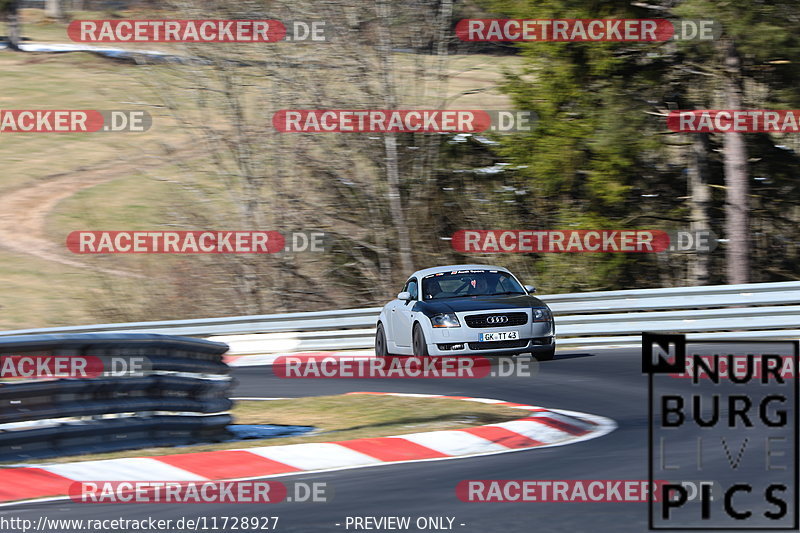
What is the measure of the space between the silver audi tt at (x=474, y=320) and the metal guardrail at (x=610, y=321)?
2548 millimetres

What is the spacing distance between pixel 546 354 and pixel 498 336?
3.38 feet

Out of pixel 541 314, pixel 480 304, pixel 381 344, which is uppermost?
pixel 480 304

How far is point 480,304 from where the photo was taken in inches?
600

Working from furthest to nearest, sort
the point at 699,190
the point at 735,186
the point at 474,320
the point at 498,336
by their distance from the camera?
the point at 699,190 < the point at 735,186 < the point at 474,320 < the point at 498,336

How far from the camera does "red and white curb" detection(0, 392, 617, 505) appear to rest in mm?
7535

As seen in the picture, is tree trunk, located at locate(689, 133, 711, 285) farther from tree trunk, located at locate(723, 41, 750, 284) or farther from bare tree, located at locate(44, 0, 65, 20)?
bare tree, located at locate(44, 0, 65, 20)

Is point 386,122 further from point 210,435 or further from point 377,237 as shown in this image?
point 210,435

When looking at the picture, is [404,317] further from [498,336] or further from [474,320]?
[498,336]

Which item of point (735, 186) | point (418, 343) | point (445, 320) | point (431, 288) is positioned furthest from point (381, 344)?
point (735, 186)

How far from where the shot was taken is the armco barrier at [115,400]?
812cm

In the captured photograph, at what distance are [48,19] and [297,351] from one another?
162 feet

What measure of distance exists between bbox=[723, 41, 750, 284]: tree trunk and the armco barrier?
1378 centimetres

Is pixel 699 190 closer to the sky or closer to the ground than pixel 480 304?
closer to the sky

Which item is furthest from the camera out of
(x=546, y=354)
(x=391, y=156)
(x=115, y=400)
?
(x=391, y=156)
